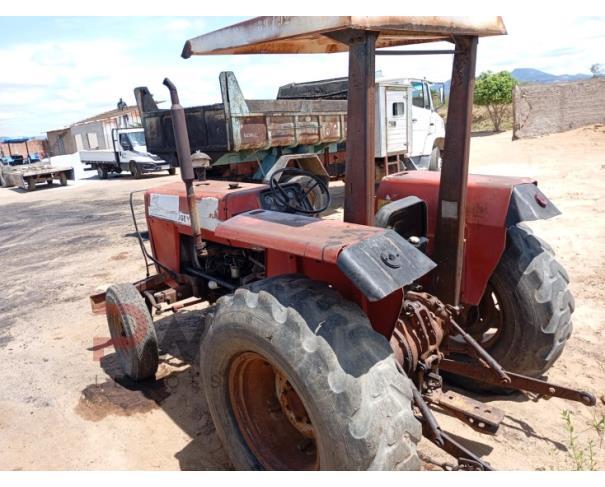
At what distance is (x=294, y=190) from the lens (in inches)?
136

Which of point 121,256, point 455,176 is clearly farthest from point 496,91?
point 455,176

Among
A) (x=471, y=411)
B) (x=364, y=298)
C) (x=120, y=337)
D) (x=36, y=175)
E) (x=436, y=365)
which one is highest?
(x=364, y=298)

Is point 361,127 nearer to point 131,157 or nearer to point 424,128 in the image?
point 424,128

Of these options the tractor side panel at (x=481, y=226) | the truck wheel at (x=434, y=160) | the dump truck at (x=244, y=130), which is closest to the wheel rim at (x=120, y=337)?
the tractor side panel at (x=481, y=226)

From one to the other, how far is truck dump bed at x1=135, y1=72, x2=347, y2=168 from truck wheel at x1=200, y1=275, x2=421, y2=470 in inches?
223

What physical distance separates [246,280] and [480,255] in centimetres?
147

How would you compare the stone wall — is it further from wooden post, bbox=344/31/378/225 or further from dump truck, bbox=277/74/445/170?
wooden post, bbox=344/31/378/225

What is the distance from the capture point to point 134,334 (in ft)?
11.0

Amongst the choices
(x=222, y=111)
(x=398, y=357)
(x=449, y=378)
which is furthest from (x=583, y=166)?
(x=398, y=357)

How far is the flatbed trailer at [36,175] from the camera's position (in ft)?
58.4

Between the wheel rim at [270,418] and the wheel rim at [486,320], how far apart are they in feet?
4.35

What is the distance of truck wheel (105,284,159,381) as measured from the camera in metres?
3.36

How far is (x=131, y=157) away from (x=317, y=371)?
59.5 feet

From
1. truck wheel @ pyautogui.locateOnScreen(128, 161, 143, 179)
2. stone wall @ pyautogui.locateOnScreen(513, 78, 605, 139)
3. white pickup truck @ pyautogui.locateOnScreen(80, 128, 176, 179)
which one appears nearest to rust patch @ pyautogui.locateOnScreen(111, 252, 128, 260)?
white pickup truck @ pyautogui.locateOnScreen(80, 128, 176, 179)
